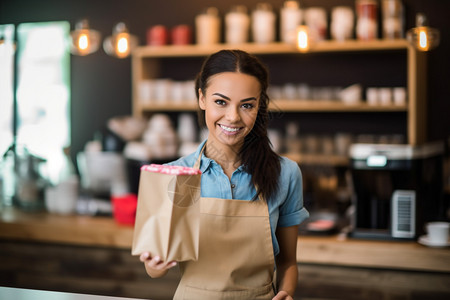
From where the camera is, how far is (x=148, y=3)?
528 cm

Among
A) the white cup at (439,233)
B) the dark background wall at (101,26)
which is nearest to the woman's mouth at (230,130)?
the white cup at (439,233)

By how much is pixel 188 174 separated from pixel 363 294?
1.91 metres

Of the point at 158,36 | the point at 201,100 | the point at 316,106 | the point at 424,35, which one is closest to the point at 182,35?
the point at 158,36

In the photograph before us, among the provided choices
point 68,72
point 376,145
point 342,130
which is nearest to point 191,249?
point 376,145

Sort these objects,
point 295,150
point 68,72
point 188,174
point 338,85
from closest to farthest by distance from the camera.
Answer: point 188,174 → point 295,150 → point 338,85 → point 68,72

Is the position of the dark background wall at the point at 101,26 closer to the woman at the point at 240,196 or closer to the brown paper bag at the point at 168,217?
the woman at the point at 240,196

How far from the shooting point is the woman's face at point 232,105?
149 centimetres

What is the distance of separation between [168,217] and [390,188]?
234 centimetres

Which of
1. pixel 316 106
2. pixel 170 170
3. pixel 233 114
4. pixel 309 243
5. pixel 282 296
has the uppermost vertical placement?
pixel 316 106

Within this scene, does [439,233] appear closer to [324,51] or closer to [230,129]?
[324,51]

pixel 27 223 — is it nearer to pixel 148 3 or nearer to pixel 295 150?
pixel 295 150

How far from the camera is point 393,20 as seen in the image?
13.7 feet

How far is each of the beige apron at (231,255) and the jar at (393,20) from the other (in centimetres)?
303

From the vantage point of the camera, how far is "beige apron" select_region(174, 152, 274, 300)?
60.8 inches
